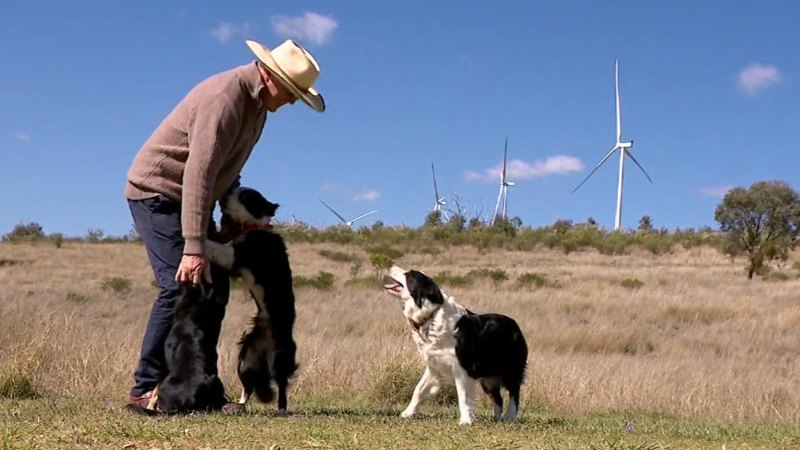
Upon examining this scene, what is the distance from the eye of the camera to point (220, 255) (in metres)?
Answer: 6.29

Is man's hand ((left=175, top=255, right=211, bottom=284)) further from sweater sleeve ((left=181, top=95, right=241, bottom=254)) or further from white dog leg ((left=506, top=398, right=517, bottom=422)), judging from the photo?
white dog leg ((left=506, top=398, right=517, bottom=422))

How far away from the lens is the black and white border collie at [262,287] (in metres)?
6.36

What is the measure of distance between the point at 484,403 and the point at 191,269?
15.3 ft

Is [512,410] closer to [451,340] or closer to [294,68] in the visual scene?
[451,340]

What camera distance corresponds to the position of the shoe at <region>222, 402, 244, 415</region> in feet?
20.6

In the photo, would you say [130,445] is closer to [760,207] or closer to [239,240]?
[239,240]

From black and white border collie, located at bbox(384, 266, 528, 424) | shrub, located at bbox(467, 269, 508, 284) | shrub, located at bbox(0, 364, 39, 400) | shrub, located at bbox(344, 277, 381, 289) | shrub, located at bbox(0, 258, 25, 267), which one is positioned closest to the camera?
black and white border collie, located at bbox(384, 266, 528, 424)

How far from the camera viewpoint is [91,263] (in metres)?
34.7

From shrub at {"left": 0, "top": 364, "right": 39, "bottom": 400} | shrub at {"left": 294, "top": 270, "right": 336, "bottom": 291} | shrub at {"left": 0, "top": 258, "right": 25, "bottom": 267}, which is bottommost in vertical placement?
shrub at {"left": 0, "top": 364, "right": 39, "bottom": 400}

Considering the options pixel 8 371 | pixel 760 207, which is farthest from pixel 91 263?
pixel 8 371

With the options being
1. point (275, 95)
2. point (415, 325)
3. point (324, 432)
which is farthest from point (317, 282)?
point (324, 432)

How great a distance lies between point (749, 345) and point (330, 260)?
71.1ft

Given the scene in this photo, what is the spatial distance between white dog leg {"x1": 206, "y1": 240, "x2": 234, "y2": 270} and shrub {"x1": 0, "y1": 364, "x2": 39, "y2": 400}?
3.15 meters

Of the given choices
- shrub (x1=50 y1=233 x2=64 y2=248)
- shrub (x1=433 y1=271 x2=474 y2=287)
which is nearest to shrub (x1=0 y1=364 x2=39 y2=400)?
shrub (x1=433 y1=271 x2=474 y2=287)
